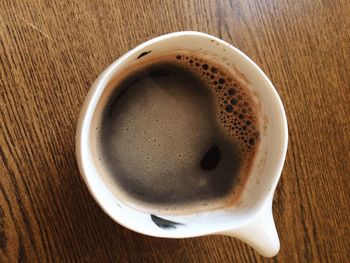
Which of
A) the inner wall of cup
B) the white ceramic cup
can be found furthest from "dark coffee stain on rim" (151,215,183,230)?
the inner wall of cup

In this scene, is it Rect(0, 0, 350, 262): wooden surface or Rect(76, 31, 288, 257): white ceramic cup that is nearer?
Rect(76, 31, 288, 257): white ceramic cup

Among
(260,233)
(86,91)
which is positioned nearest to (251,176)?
(260,233)

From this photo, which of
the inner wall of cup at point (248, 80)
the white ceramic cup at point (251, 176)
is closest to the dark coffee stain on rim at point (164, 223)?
the white ceramic cup at point (251, 176)

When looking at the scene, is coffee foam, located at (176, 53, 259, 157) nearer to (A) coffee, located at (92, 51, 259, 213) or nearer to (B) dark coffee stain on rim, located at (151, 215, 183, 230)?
(A) coffee, located at (92, 51, 259, 213)

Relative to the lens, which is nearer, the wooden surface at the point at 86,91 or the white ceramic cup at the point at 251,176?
the white ceramic cup at the point at 251,176

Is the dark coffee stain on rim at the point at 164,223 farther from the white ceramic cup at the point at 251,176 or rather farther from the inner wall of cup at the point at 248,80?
the inner wall of cup at the point at 248,80

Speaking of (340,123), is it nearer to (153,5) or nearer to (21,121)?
(153,5)
